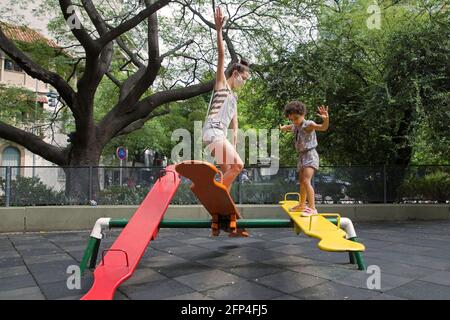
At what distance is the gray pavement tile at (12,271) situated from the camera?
180 inches

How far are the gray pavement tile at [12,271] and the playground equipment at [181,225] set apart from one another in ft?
2.65

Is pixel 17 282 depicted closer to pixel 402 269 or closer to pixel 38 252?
pixel 38 252

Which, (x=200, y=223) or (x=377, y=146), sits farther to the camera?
(x=377, y=146)

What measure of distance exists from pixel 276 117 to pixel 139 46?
6.82 metres

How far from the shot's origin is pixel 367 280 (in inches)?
158

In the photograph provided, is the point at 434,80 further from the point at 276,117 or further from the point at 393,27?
the point at 276,117

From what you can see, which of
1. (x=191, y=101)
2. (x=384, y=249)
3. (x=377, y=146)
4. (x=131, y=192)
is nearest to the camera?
(x=384, y=249)

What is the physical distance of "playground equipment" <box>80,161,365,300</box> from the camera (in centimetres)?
341

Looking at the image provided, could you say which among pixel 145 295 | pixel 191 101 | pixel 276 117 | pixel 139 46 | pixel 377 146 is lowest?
pixel 145 295

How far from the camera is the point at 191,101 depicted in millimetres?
17797

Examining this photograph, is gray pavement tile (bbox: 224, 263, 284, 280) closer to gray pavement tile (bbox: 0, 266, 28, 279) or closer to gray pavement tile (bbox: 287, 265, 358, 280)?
gray pavement tile (bbox: 287, 265, 358, 280)

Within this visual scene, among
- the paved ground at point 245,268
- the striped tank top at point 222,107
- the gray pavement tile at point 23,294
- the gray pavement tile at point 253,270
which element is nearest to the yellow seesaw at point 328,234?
the paved ground at point 245,268

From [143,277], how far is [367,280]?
2.39 meters

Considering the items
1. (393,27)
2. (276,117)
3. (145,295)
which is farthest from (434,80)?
(145,295)
